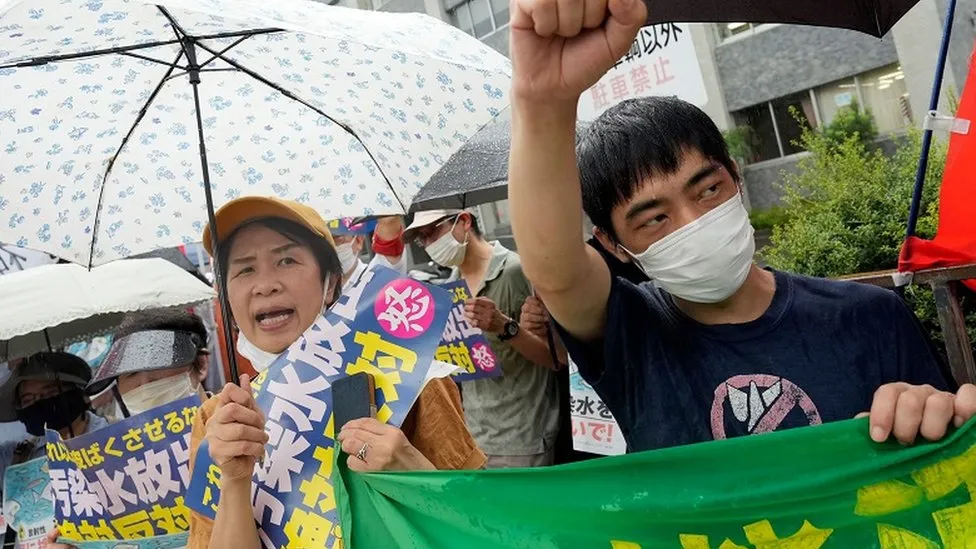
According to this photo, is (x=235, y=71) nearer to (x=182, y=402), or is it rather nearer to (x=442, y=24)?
(x=442, y=24)

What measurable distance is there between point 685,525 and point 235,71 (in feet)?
6.46

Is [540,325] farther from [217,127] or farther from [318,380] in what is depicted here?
[318,380]

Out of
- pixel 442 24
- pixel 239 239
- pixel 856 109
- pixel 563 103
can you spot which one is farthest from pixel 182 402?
pixel 856 109

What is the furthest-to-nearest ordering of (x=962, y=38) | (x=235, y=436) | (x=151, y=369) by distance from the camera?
(x=962, y=38), (x=151, y=369), (x=235, y=436)

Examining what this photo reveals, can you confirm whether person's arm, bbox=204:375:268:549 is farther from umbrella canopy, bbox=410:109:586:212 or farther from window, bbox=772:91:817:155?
window, bbox=772:91:817:155

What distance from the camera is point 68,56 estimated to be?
7.38 feet

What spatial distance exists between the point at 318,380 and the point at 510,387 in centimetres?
223

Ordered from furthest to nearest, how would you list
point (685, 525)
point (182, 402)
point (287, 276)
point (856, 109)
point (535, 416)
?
point (856, 109)
point (535, 416)
point (182, 402)
point (287, 276)
point (685, 525)

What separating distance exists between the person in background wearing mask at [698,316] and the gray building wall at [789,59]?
12982 mm

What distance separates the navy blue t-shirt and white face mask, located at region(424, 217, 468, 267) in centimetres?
281

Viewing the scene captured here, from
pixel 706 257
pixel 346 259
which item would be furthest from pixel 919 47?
pixel 706 257

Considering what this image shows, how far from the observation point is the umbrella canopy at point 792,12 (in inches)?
98.1

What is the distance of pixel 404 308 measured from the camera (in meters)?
1.97

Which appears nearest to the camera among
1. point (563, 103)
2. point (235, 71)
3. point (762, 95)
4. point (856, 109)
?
point (563, 103)
